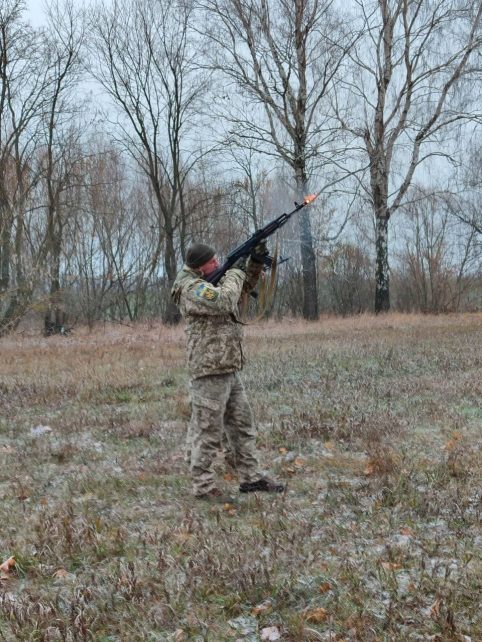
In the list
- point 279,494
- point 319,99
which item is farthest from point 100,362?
point 319,99

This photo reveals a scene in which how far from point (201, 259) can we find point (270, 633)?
308 cm

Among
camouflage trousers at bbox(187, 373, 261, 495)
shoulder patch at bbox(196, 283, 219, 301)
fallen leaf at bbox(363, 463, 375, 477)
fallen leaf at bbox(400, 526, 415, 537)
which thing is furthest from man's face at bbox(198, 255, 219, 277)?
fallen leaf at bbox(400, 526, 415, 537)

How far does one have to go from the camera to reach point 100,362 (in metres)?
13.9

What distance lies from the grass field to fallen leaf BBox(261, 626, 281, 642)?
A: 0.01 meters

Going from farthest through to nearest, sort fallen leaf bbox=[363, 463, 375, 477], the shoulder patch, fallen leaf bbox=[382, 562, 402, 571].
→ fallen leaf bbox=[363, 463, 375, 477], the shoulder patch, fallen leaf bbox=[382, 562, 402, 571]

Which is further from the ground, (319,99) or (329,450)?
(319,99)

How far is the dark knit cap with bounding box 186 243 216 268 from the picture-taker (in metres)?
5.47

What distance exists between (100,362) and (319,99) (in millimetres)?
14908

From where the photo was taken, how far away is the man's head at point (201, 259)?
18.0ft

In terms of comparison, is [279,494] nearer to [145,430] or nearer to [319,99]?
[145,430]

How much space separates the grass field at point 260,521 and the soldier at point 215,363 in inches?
11.0

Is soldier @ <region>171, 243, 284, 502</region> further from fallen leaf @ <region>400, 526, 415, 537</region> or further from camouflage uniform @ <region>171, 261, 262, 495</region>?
fallen leaf @ <region>400, 526, 415, 537</region>

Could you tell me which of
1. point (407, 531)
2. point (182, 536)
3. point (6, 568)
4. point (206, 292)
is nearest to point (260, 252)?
point (206, 292)

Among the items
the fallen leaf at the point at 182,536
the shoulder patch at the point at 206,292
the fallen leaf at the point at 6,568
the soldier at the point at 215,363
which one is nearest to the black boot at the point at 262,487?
the soldier at the point at 215,363
